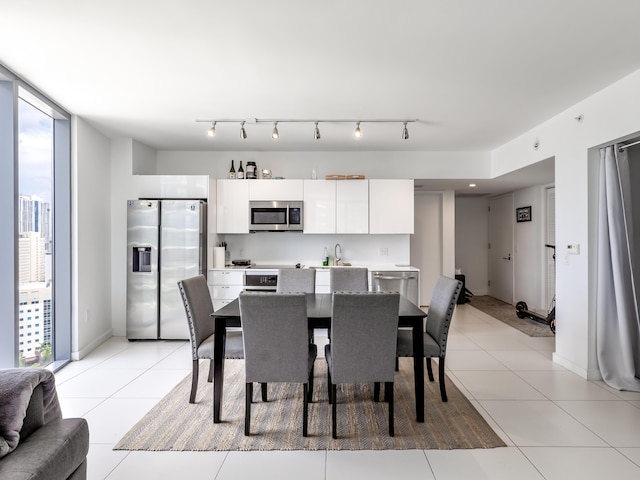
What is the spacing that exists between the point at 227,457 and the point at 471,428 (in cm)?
156

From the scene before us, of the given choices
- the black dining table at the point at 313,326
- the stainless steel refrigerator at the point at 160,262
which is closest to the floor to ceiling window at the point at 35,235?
the stainless steel refrigerator at the point at 160,262

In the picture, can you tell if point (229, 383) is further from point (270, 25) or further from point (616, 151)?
point (616, 151)

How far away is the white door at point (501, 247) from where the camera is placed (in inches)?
269

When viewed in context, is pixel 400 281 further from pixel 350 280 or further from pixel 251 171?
pixel 251 171

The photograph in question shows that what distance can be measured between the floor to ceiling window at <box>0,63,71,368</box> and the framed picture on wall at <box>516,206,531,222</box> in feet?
21.8

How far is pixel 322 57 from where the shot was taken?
2.46m

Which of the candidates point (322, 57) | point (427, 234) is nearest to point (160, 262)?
point (322, 57)

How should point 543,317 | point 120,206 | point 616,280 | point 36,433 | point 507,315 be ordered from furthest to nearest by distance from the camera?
1. point 507,315
2. point 543,317
3. point 120,206
4. point 616,280
5. point 36,433

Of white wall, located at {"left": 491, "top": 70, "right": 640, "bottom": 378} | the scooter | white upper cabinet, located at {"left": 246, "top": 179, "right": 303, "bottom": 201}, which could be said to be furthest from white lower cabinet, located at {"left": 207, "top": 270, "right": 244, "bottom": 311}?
the scooter

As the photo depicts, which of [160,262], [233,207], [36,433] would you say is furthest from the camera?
[233,207]

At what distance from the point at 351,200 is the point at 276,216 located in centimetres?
103

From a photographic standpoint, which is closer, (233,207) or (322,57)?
(322,57)

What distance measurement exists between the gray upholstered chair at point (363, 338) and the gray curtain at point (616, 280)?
2.13 metres

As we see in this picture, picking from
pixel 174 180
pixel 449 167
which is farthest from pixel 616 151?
pixel 174 180
